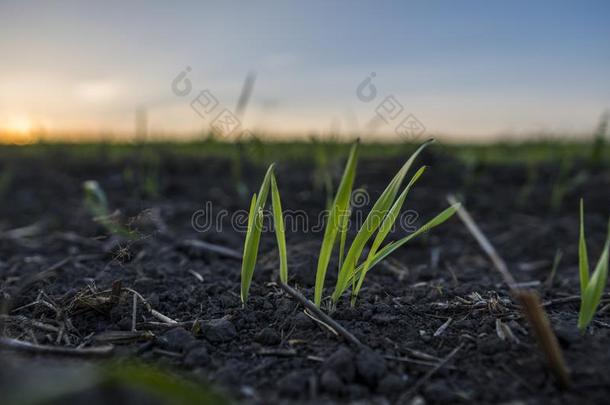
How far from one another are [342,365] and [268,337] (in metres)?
0.26

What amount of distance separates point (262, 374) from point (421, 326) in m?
0.49

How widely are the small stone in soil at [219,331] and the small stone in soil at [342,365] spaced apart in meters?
0.32

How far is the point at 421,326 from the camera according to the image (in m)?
1.51

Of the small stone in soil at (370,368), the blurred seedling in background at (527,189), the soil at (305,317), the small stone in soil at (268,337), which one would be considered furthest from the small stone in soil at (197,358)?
the blurred seedling in background at (527,189)

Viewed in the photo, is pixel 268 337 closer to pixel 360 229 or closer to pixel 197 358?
pixel 197 358

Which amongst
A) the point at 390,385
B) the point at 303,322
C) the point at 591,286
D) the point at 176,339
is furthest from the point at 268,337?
the point at 591,286

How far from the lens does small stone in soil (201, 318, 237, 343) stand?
4.71 ft

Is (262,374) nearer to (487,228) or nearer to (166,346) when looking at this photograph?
(166,346)

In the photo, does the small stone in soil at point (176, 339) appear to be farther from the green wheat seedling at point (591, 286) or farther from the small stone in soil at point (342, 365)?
the green wheat seedling at point (591, 286)

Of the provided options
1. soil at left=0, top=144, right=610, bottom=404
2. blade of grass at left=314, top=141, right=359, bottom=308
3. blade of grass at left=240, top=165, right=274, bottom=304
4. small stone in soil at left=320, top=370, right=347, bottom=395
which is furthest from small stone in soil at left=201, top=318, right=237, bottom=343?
small stone in soil at left=320, top=370, right=347, bottom=395

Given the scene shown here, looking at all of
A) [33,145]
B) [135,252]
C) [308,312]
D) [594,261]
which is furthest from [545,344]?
[33,145]

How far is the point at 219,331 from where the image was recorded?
1.45m

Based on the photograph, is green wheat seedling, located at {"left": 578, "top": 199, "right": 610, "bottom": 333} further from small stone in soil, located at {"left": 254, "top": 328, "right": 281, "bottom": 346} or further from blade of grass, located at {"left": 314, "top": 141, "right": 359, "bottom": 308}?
small stone in soil, located at {"left": 254, "top": 328, "right": 281, "bottom": 346}

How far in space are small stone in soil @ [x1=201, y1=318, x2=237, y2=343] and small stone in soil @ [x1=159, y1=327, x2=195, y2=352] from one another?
0.04m
